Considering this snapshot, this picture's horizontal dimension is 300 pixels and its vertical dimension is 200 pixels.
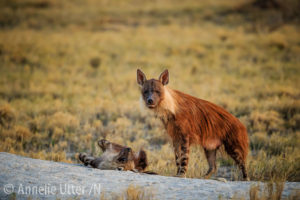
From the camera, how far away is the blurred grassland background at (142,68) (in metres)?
8.43

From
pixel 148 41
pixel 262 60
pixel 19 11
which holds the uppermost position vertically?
pixel 19 11

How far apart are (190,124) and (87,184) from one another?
7.18 feet

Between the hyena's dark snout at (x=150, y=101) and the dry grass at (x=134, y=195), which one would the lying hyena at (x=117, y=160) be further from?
the dry grass at (x=134, y=195)

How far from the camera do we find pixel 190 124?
5984 millimetres

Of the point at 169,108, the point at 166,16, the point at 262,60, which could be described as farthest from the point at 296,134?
the point at 166,16

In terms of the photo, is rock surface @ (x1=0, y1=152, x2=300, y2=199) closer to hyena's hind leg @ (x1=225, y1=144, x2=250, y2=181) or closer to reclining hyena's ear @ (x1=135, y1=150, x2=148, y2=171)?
reclining hyena's ear @ (x1=135, y1=150, x2=148, y2=171)

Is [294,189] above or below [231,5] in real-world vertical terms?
below

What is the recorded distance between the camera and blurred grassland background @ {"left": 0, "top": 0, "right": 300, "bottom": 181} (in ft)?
27.7

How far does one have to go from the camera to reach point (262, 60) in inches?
702

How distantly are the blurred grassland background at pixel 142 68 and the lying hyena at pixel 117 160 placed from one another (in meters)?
0.72

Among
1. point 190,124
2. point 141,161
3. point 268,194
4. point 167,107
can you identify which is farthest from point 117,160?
point 268,194

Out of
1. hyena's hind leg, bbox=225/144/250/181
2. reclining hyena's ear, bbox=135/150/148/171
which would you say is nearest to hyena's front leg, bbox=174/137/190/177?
reclining hyena's ear, bbox=135/150/148/171

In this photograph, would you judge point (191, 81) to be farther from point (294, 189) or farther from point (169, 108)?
point (294, 189)

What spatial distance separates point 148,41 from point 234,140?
15.8 meters
